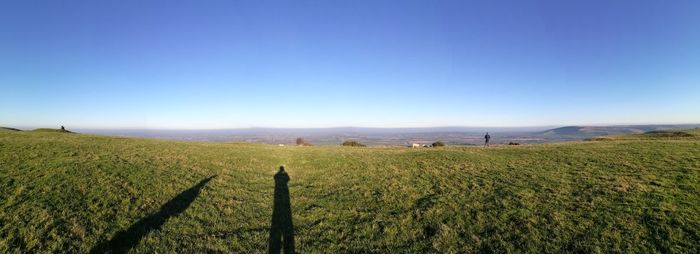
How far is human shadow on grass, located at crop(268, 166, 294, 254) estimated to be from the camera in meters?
9.41

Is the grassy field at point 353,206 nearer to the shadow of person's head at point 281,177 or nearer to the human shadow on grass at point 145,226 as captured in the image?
the human shadow on grass at point 145,226

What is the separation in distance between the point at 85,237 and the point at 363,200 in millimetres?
9993

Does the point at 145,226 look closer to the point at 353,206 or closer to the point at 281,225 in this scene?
the point at 281,225

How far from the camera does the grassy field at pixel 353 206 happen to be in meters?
9.13

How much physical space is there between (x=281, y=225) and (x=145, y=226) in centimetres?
450

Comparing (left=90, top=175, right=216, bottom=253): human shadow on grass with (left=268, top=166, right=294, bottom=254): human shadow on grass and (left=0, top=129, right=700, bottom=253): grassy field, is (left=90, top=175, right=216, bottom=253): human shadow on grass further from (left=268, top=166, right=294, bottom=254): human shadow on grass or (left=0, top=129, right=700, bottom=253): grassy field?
(left=268, top=166, right=294, bottom=254): human shadow on grass

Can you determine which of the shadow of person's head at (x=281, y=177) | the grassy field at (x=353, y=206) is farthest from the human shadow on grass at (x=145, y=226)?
the shadow of person's head at (x=281, y=177)

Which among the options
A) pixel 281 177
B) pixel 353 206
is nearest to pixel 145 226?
pixel 353 206

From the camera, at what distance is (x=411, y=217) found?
11766 mm

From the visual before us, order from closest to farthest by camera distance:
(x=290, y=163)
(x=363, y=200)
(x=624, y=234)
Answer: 1. (x=624, y=234)
2. (x=363, y=200)
3. (x=290, y=163)

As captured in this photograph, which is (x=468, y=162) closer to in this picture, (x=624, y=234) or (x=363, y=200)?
(x=363, y=200)

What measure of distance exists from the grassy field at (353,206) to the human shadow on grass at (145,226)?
4 centimetres

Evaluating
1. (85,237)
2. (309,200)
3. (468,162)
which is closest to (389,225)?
(309,200)

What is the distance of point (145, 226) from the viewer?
10133 millimetres
